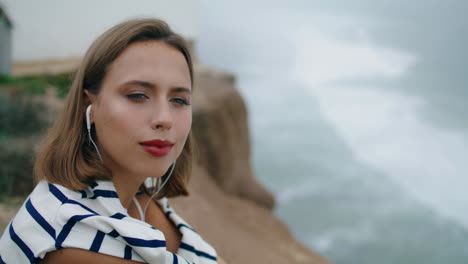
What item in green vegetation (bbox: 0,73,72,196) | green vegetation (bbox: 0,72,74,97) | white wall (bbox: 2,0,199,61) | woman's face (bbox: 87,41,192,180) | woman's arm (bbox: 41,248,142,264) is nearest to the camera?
woman's arm (bbox: 41,248,142,264)

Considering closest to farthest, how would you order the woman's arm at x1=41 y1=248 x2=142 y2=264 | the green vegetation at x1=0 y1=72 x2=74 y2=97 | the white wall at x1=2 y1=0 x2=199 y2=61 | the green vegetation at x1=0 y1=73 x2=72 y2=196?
the woman's arm at x1=41 y1=248 x2=142 y2=264 < the green vegetation at x1=0 y1=73 x2=72 y2=196 < the green vegetation at x1=0 y1=72 x2=74 y2=97 < the white wall at x1=2 y1=0 x2=199 y2=61

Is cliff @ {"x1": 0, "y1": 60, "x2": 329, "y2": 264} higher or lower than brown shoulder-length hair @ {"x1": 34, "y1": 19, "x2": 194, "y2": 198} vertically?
higher

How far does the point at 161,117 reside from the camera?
4.90 ft

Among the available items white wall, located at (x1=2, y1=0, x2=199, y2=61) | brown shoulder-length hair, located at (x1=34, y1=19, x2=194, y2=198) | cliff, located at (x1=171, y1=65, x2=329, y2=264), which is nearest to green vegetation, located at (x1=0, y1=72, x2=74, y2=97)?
cliff, located at (x1=171, y1=65, x2=329, y2=264)

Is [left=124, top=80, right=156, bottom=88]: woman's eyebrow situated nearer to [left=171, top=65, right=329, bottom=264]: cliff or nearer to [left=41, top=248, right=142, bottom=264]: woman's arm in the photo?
[left=41, top=248, right=142, bottom=264]: woman's arm

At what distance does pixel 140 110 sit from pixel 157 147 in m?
0.14

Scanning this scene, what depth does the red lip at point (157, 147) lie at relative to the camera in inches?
59.5

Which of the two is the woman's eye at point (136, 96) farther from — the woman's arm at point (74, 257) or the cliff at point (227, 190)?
the cliff at point (227, 190)

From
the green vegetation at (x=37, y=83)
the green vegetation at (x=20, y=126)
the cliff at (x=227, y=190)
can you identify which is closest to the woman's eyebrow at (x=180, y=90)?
the cliff at (x=227, y=190)

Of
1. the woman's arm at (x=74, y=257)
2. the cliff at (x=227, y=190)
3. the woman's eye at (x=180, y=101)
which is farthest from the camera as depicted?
the cliff at (x=227, y=190)

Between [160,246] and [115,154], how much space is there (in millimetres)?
373

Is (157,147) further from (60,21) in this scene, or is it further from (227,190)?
(60,21)

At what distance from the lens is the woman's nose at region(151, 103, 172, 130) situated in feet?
4.89

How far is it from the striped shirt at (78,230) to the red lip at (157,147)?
7.7 inches
